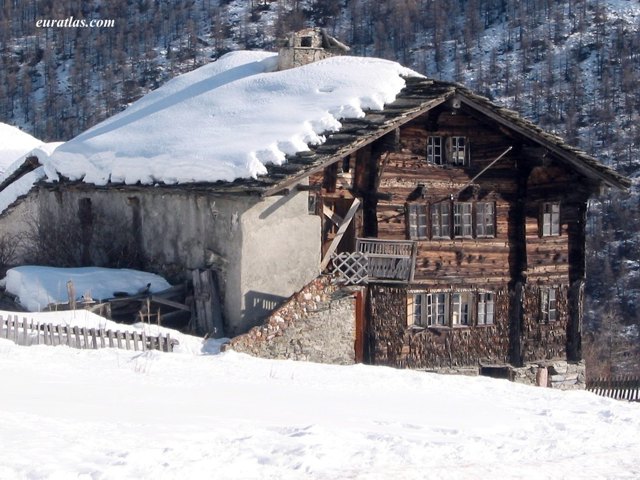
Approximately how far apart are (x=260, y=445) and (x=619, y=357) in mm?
44542

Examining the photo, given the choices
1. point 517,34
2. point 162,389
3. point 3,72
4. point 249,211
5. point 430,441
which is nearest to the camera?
point 430,441

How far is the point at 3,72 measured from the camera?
115 metres

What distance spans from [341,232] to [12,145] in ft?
80.7

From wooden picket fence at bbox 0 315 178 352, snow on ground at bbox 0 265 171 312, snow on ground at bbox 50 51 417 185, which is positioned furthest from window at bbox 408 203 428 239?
wooden picket fence at bbox 0 315 178 352

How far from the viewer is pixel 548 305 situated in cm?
2869

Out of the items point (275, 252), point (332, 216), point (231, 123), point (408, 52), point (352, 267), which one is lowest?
point (352, 267)

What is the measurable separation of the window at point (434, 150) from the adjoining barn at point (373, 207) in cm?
3

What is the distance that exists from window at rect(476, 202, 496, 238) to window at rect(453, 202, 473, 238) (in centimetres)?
22

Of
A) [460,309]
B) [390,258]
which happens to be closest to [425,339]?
[460,309]

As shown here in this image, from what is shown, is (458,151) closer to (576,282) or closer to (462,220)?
(462,220)

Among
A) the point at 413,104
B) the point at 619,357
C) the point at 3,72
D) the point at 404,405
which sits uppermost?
the point at 3,72

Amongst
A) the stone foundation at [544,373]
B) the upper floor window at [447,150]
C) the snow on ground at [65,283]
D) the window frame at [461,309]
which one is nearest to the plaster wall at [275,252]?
the snow on ground at [65,283]

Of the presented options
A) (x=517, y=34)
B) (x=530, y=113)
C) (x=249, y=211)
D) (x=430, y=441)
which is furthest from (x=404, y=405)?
(x=517, y=34)

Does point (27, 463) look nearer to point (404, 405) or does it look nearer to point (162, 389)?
point (162, 389)
